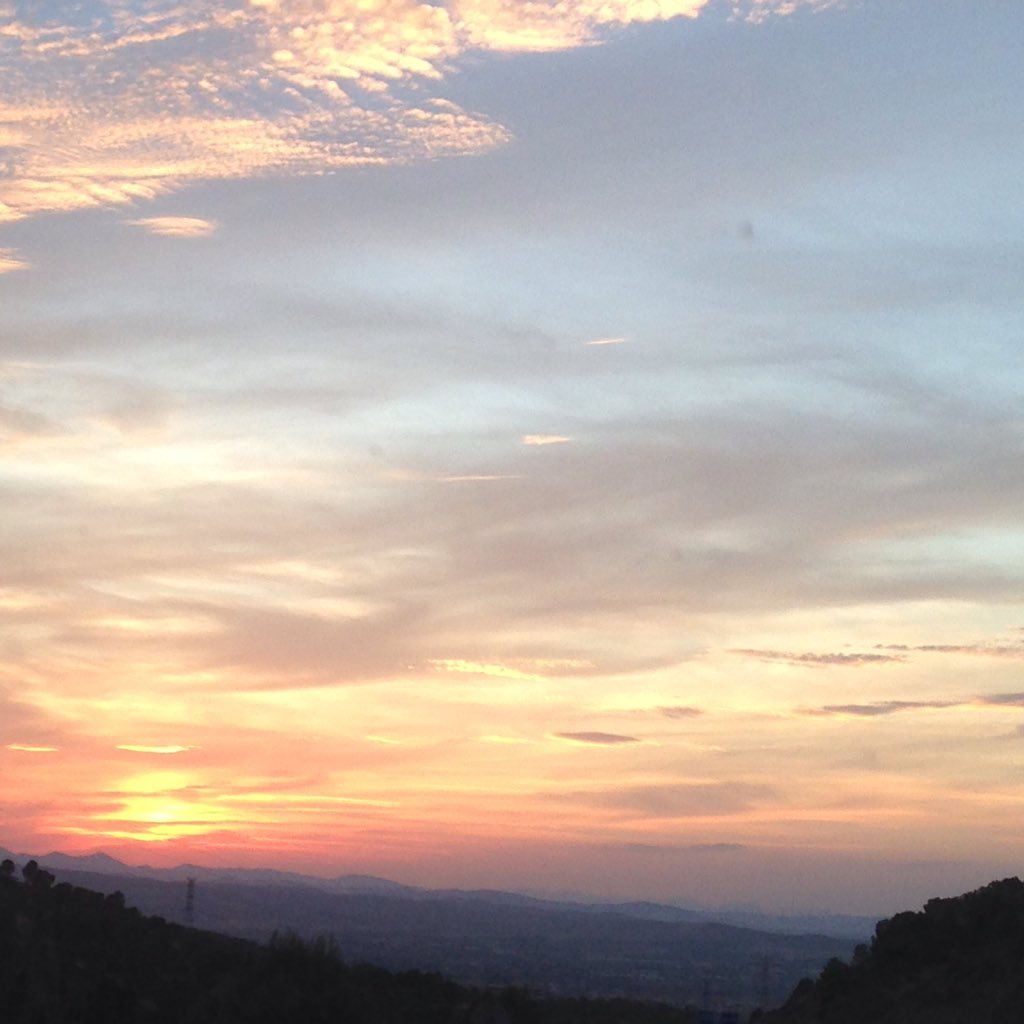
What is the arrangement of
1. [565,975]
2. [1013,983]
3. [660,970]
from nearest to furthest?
[1013,983] → [565,975] → [660,970]

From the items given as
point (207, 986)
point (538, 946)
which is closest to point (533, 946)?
point (538, 946)

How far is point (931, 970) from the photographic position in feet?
105

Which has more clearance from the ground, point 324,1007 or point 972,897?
point 972,897

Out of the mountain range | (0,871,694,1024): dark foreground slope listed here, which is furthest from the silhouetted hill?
(0,871,694,1024): dark foreground slope

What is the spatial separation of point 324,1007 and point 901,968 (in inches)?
503

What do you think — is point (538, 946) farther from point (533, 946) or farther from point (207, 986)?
point (207, 986)

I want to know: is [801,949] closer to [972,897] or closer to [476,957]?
[476,957]

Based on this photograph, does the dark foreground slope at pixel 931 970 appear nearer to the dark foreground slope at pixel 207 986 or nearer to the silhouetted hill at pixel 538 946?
the dark foreground slope at pixel 207 986

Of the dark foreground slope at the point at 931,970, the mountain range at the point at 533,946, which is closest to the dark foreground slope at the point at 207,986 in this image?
the dark foreground slope at the point at 931,970

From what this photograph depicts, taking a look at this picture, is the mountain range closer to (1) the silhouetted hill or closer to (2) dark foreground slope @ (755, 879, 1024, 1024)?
(1) the silhouetted hill

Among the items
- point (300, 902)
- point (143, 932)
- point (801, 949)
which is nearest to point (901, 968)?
point (143, 932)

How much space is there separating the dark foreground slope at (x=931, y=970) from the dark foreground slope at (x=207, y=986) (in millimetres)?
3379

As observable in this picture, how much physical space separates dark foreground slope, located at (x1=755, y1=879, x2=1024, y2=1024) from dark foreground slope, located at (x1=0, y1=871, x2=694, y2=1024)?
3.38 meters

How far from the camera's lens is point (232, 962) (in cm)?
3450
